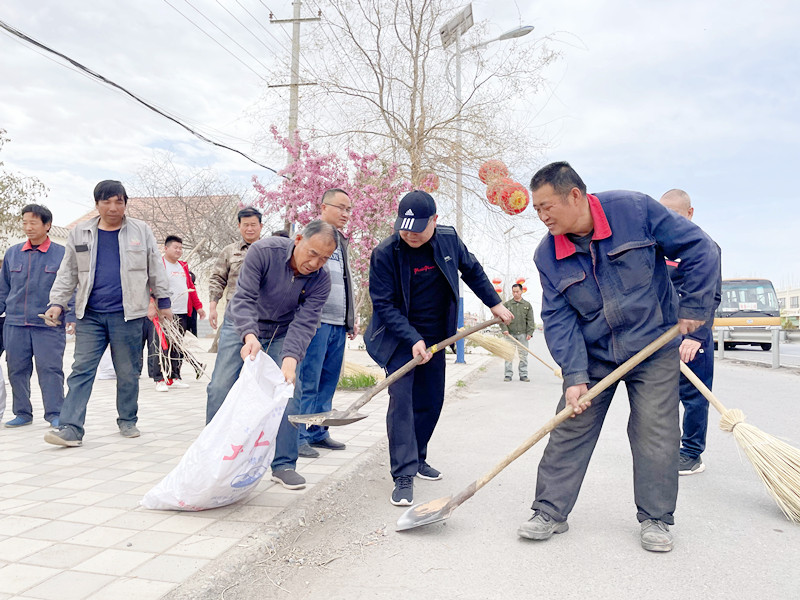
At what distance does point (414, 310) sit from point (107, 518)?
1.99 m

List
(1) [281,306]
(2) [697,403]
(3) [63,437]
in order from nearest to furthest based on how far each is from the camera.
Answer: (1) [281,306] → (2) [697,403] → (3) [63,437]

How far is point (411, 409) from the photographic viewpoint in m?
3.73

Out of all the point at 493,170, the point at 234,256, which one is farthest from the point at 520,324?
the point at 234,256

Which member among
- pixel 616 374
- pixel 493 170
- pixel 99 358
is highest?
pixel 493 170

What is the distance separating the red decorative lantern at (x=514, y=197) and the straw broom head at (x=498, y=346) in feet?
6.83

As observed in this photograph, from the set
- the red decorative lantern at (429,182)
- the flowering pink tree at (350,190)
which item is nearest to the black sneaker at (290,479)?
the flowering pink tree at (350,190)

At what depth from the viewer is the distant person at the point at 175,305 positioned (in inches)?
317

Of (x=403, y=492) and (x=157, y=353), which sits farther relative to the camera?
(x=157, y=353)

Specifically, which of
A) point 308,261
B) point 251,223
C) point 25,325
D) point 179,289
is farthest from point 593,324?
point 179,289

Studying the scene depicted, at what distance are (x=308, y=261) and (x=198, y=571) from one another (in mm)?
1663

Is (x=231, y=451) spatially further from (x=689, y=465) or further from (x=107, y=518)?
(x=689, y=465)

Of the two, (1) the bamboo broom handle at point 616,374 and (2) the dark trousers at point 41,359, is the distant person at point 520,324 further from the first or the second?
(1) the bamboo broom handle at point 616,374

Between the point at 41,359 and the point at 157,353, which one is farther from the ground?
the point at 41,359

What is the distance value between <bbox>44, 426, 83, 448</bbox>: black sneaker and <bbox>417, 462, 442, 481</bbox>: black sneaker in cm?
248
